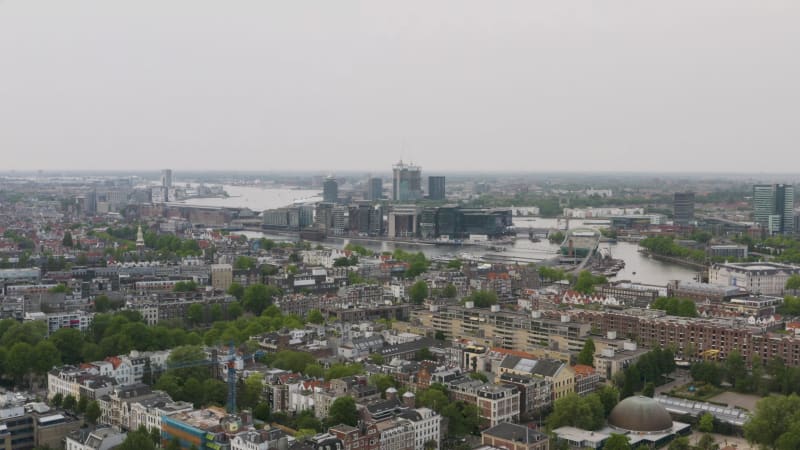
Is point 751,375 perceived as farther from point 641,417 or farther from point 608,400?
point 641,417

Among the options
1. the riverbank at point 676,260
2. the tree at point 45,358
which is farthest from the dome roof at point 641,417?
the riverbank at point 676,260

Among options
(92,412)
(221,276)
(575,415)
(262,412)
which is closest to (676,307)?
(575,415)

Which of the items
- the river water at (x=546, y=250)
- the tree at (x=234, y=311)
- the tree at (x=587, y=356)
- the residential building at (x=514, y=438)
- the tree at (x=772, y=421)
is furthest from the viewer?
the river water at (x=546, y=250)

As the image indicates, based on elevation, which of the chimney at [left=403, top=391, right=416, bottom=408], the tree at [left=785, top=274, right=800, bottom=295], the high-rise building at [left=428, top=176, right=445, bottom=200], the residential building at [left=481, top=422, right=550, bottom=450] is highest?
the high-rise building at [left=428, top=176, right=445, bottom=200]

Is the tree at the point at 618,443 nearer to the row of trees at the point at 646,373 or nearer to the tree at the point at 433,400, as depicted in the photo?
the tree at the point at 433,400

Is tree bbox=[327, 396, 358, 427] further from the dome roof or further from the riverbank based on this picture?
the riverbank

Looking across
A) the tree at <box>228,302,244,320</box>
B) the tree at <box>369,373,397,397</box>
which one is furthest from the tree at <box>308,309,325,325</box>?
the tree at <box>369,373,397,397</box>
